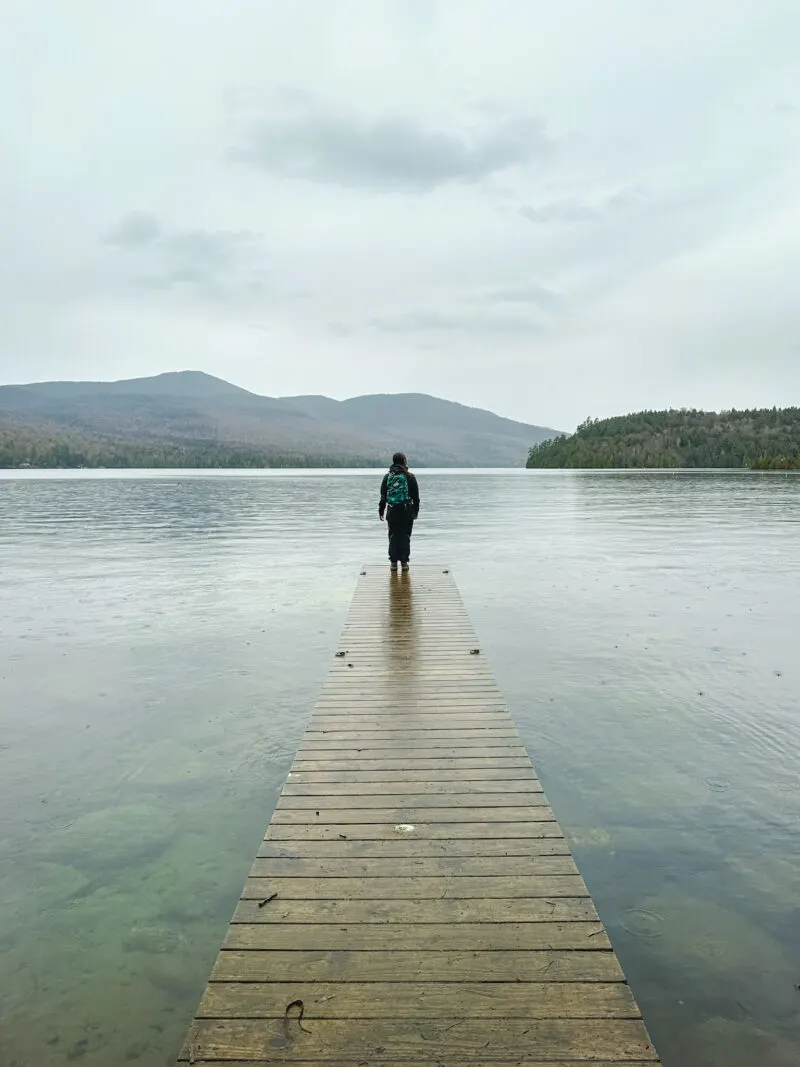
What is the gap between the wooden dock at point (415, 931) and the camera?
11.1 feet

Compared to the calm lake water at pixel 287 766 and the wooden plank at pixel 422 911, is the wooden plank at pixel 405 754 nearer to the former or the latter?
the calm lake water at pixel 287 766

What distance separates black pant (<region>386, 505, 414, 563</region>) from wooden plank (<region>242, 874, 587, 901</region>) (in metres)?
12.3

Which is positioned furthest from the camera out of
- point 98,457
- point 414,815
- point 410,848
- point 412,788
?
point 98,457

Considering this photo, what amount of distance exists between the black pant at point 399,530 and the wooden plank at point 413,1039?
44.4ft

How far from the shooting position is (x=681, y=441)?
160750 mm

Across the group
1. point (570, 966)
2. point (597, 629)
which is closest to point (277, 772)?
point (570, 966)

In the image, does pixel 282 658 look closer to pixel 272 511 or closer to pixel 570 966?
pixel 570 966

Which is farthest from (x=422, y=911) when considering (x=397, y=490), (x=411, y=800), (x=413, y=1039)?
(x=397, y=490)

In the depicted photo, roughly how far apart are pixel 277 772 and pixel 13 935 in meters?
3.25

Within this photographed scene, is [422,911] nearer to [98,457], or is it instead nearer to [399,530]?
[399,530]

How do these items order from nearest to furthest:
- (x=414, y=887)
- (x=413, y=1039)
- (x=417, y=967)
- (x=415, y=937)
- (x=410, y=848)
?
(x=413, y=1039) < (x=417, y=967) < (x=415, y=937) < (x=414, y=887) < (x=410, y=848)

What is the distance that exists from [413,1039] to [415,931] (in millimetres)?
792

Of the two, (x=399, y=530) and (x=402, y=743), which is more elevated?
(x=399, y=530)

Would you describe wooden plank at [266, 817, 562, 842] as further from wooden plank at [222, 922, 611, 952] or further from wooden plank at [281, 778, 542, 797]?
wooden plank at [222, 922, 611, 952]
